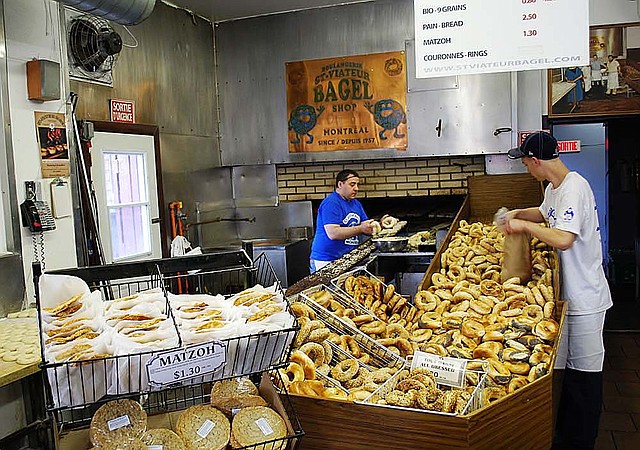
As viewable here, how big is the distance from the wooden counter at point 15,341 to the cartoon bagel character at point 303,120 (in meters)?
4.01

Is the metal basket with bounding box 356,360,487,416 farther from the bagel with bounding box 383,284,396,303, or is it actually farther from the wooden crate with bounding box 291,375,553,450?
the bagel with bounding box 383,284,396,303

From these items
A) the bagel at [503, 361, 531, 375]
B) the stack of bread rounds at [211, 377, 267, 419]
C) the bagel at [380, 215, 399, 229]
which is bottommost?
the bagel at [503, 361, 531, 375]

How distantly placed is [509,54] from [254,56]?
4451mm

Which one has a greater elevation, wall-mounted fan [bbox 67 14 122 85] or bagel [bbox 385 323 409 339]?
wall-mounted fan [bbox 67 14 122 85]

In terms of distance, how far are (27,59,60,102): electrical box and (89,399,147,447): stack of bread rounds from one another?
3.28 meters

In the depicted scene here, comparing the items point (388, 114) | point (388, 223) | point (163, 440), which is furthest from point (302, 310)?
point (388, 114)

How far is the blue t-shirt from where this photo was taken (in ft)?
18.0

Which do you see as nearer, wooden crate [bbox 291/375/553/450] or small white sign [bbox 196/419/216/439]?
small white sign [bbox 196/419/216/439]

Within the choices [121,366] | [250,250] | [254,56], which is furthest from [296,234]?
[121,366]

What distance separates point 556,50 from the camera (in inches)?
135

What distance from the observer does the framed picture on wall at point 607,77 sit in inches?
245

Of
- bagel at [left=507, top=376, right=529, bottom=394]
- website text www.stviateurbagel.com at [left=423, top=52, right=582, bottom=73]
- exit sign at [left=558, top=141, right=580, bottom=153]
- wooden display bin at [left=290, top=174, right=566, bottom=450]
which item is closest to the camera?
wooden display bin at [left=290, top=174, right=566, bottom=450]

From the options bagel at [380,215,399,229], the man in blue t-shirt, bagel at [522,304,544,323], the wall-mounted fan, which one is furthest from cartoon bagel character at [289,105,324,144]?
bagel at [522,304,544,323]

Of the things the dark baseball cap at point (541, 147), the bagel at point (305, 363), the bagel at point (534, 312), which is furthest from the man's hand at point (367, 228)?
the bagel at point (305, 363)
